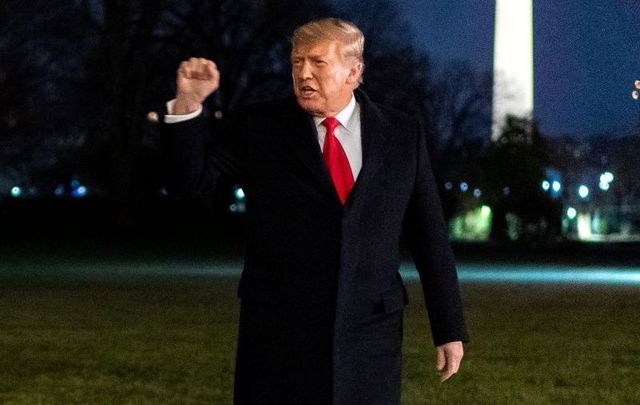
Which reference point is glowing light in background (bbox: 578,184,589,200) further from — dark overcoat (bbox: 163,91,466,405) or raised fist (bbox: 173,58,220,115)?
raised fist (bbox: 173,58,220,115)

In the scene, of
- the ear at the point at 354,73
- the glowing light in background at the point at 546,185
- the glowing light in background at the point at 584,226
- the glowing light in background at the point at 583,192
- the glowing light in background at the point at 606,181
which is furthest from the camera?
the glowing light in background at the point at 606,181

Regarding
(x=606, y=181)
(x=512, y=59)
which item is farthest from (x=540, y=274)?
(x=606, y=181)

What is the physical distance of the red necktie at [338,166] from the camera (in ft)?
16.2

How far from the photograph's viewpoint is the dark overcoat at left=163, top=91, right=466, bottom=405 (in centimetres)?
491

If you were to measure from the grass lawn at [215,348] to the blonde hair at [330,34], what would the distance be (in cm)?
715

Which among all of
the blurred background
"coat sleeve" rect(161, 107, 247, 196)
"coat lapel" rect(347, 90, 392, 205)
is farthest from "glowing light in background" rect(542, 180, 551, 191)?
"coat sleeve" rect(161, 107, 247, 196)

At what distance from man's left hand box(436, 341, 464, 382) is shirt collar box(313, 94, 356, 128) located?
799 mm

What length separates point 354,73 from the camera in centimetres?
502

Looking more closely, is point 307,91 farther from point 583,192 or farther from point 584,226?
point 583,192

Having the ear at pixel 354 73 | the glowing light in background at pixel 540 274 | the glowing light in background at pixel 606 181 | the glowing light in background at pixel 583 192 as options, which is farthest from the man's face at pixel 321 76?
the glowing light in background at pixel 606 181

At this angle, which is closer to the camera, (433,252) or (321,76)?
(321,76)

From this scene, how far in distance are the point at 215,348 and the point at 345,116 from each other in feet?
37.0

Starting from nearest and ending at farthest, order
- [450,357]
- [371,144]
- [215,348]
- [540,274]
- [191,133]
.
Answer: [191,133] → [371,144] → [450,357] → [215,348] → [540,274]

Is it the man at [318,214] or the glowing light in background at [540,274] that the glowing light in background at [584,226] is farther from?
the man at [318,214]
